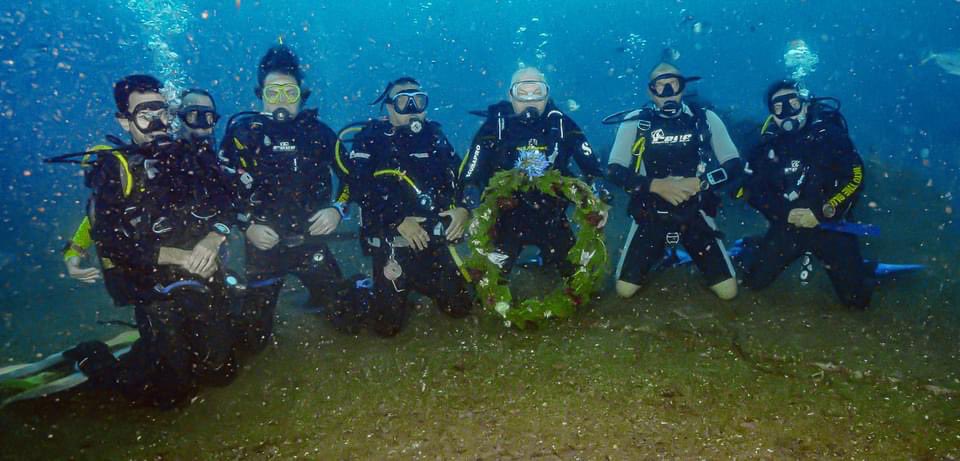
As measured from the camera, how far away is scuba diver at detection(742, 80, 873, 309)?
588 cm

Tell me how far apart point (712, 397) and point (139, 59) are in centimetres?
9306

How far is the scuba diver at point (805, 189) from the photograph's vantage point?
5.88m

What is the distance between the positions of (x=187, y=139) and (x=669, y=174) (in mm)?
5500

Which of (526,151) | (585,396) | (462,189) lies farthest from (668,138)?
(585,396)

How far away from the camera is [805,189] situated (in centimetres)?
621

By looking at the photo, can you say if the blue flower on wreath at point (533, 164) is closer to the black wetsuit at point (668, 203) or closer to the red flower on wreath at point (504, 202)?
the red flower on wreath at point (504, 202)

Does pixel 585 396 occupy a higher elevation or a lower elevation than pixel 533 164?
lower

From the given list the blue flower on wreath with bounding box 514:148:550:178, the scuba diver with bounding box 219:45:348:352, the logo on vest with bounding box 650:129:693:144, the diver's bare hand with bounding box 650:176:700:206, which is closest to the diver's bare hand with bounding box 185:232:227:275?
the scuba diver with bounding box 219:45:348:352

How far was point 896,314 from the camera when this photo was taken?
18.4 ft

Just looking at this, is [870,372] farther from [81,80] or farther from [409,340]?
[81,80]

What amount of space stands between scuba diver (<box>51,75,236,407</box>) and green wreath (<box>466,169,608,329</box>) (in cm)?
260

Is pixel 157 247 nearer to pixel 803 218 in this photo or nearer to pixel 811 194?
pixel 803 218

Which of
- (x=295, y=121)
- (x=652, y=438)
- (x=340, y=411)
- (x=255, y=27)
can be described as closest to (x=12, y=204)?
(x=295, y=121)

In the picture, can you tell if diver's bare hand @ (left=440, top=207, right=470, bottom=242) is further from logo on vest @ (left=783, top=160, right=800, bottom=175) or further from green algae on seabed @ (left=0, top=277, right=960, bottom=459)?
logo on vest @ (left=783, top=160, right=800, bottom=175)
